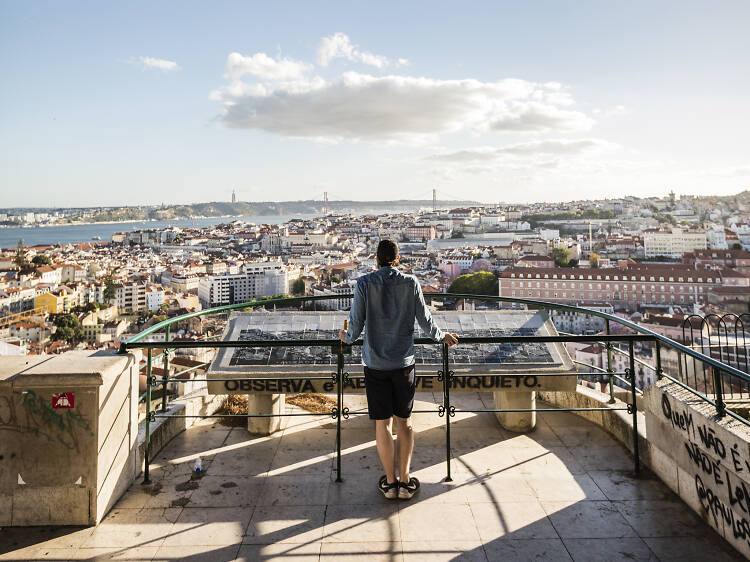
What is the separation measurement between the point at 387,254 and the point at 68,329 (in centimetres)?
5977

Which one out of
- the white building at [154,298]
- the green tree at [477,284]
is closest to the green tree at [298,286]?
the white building at [154,298]

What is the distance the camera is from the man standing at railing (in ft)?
6.26

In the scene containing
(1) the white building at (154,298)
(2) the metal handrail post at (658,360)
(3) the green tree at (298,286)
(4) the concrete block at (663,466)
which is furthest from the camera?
(3) the green tree at (298,286)

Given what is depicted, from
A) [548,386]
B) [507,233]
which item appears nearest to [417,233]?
[507,233]

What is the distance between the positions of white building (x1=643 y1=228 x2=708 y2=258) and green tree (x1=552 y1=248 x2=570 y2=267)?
14824 millimetres

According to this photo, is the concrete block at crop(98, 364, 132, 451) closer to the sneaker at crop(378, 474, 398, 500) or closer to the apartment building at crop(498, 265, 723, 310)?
the sneaker at crop(378, 474, 398, 500)

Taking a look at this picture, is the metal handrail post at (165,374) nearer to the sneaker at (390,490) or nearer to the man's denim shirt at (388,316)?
the man's denim shirt at (388,316)

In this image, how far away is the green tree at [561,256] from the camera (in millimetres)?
77688

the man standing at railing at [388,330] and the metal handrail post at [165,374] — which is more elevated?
the man standing at railing at [388,330]

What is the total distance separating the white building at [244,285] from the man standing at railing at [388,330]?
72042mm

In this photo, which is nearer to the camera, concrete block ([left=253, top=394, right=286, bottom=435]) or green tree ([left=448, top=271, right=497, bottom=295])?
concrete block ([left=253, top=394, right=286, bottom=435])

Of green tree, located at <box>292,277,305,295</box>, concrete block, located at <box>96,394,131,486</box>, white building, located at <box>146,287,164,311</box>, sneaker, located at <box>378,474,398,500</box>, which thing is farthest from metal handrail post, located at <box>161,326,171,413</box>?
white building, located at <box>146,287,164,311</box>

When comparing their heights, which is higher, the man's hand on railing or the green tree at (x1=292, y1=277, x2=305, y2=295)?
the man's hand on railing

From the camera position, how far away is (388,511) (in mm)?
1924
